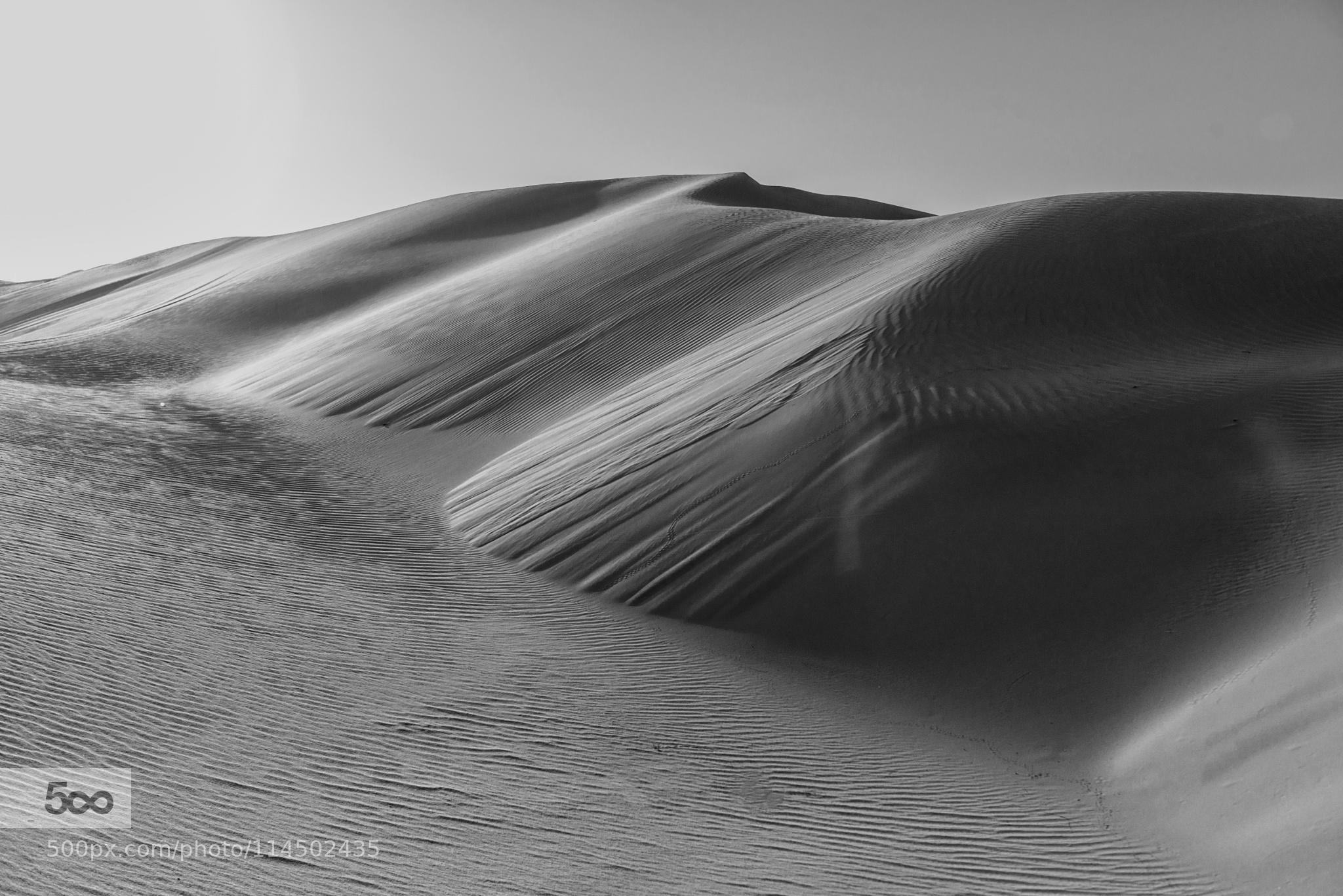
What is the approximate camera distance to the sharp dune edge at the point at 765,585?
5.05 meters

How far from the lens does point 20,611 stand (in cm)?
645

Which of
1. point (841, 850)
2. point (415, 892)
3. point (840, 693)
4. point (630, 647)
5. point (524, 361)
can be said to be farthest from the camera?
point (524, 361)

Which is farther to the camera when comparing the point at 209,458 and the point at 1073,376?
the point at 209,458

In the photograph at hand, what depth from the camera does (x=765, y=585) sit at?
28.9ft

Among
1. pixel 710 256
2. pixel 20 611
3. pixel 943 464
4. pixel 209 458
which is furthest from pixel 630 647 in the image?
pixel 710 256

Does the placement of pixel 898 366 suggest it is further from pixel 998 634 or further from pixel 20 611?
pixel 20 611

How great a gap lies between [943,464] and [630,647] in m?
3.48

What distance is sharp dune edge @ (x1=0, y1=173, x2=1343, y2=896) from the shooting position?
5.05 metres

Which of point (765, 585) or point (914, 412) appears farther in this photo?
point (914, 412)

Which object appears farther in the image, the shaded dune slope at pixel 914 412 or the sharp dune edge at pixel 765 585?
the shaded dune slope at pixel 914 412

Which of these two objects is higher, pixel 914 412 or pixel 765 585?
pixel 914 412

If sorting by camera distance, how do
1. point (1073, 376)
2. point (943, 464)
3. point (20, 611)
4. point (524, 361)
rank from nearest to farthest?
point (20, 611) → point (943, 464) → point (1073, 376) → point (524, 361)

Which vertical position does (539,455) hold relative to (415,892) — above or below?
above

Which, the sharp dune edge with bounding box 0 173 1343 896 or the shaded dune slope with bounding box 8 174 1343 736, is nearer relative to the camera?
the sharp dune edge with bounding box 0 173 1343 896
